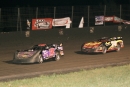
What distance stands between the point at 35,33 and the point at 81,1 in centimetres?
2133

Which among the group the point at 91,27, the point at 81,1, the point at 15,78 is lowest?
the point at 15,78

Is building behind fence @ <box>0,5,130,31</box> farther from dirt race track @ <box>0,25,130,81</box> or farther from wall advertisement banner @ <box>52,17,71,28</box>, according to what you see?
dirt race track @ <box>0,25,130,81</box>

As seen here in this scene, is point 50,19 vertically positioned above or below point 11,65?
above

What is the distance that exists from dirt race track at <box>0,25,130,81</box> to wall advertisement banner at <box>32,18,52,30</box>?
58 centimetres

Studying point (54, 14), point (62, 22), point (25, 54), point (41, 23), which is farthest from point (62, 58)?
point (54, 14)

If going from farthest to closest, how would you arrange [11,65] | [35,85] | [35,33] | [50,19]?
1. [50,19]
2. [35,33]
3. [11,65]
4. [35,85]

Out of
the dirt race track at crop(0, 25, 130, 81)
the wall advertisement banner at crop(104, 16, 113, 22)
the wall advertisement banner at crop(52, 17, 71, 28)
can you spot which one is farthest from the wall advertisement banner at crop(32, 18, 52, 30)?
the wall advertisement banner at crop(104, 16, 113, 22)

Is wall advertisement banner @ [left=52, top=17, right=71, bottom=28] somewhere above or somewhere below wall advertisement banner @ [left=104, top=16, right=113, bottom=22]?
below

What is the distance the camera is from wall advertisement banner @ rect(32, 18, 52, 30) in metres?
21.2

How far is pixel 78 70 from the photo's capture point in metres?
13.7

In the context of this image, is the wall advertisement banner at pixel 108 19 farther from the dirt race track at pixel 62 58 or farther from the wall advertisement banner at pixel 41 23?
the wall advertisement banner at pixel 41 23

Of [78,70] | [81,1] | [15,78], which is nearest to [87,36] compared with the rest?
[78,70]

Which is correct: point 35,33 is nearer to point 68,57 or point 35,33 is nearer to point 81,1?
point 68,57

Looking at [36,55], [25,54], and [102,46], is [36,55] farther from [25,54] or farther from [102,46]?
[102,46]
